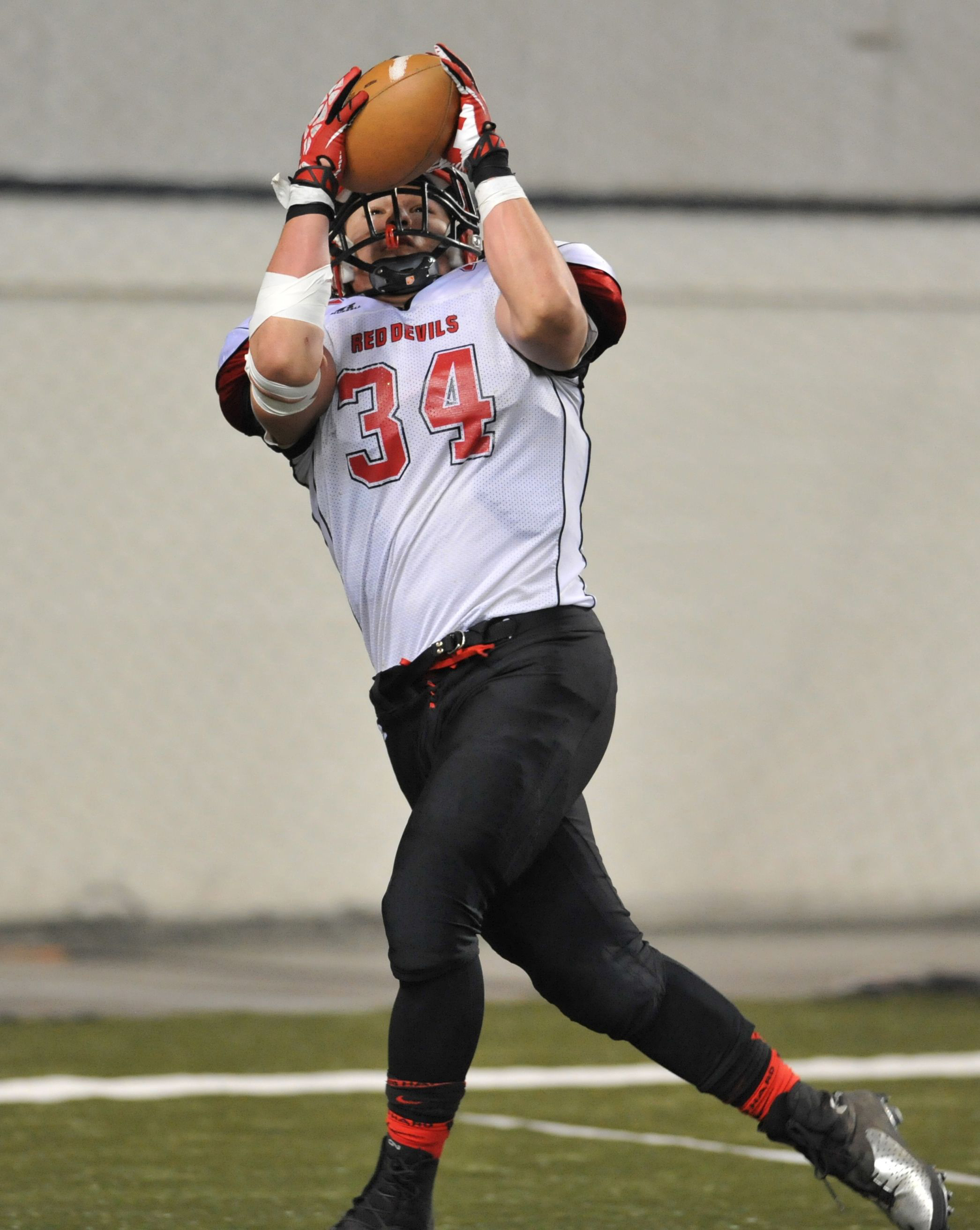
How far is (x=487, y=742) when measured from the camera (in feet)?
7.74

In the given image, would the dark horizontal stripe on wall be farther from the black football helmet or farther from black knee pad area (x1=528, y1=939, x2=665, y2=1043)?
black knee pad area (x1=528, y1=939, x2=665, y2=1043)

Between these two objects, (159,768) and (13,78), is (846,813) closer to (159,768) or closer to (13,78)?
(159,768)

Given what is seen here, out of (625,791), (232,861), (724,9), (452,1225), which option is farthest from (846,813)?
(452,1225)

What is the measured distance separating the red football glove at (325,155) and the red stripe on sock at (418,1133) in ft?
4.62

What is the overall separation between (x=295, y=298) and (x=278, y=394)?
Answer: 15 centimetres

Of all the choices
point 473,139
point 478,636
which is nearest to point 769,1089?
point 478,636

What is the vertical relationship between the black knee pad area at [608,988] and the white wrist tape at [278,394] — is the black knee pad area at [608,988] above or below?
below

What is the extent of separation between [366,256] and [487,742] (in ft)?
2.80

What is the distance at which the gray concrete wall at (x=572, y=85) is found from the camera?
257 inches

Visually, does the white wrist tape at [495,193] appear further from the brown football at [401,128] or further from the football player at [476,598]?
the brown football at [401,128]

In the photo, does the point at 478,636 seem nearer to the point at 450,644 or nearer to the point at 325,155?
the point at 450,644

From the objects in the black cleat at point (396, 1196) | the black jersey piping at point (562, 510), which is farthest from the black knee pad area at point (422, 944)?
the black jersey piping at point (562, 510)

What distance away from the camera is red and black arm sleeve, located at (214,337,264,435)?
263 centimetres

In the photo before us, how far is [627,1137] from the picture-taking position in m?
3.72
